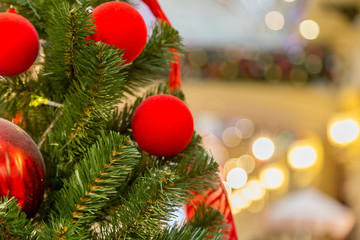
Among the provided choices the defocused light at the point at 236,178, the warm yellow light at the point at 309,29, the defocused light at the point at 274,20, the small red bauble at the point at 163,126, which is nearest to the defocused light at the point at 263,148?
the defocused light at the point at 236,178

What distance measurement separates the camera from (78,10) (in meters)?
0.44

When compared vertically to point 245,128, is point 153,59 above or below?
above

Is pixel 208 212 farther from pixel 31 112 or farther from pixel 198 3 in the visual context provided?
pixel 198 3

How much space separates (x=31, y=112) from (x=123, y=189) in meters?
0.17

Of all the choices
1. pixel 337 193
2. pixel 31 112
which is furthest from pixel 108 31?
pixel 337 193

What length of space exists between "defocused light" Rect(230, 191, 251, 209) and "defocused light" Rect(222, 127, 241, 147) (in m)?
1.29

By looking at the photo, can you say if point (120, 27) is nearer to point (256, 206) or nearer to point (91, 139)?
point (91, 139)

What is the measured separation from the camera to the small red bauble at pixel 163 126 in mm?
495

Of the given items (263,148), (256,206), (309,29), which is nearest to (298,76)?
(309,29)

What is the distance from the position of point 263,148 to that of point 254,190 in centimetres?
155

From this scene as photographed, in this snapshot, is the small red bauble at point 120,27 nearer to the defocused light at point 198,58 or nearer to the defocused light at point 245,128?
the defocused light at point 198,58

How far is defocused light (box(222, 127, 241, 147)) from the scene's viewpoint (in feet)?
39.8

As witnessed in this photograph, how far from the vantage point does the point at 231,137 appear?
1230 centimetres

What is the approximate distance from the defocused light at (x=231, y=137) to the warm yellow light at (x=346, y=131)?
20.7 ft
